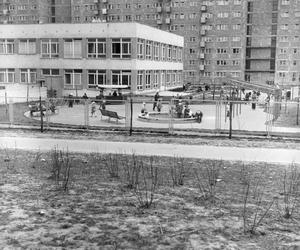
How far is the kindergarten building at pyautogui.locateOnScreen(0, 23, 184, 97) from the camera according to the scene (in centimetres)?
4888

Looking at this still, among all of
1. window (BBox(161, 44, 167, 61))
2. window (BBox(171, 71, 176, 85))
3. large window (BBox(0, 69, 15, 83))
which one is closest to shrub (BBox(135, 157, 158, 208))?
large window (BBox(0, 69, 15, 83))

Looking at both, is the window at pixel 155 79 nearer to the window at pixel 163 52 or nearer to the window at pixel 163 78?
the window at pixel 163 78

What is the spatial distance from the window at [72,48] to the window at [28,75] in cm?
505

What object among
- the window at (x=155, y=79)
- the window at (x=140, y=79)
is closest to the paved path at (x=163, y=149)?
the window at (x=140, y=79)

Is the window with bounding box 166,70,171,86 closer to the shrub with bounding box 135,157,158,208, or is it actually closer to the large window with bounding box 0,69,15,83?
the large window with bounding box 0,69,15,83

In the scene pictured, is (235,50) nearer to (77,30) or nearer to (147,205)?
(77,30)

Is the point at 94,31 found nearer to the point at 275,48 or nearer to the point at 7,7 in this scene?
the point at 275,48

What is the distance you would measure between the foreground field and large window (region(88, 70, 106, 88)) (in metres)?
36.4

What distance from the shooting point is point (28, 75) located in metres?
52.8

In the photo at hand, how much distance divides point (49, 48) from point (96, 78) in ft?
24.0

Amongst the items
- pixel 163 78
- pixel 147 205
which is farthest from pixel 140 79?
pixel 147 205

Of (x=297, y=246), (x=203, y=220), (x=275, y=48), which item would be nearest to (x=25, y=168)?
(x=203, y=220)

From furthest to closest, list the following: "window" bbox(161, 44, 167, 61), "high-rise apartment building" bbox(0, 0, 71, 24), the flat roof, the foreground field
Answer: "high-rise apartment building" bbox(0, 0, 71, 24) → "window" bbox(161, 44, 167, 61) → the flat roof → the foreground field

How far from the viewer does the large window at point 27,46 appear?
172 ft
